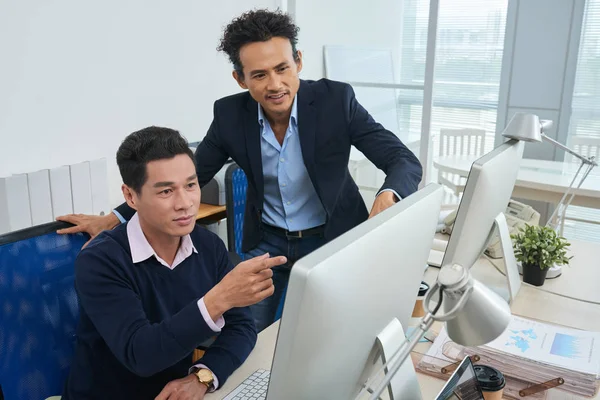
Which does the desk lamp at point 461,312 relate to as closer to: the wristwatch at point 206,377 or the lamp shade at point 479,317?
the lamp shade at point 479,317

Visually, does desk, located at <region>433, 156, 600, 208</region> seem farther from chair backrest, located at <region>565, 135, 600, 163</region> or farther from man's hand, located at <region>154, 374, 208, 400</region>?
man's hand, located at <region>154, 374, 208, 400</region>

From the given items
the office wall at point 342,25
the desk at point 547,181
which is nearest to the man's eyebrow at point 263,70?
the desk at point 547,181

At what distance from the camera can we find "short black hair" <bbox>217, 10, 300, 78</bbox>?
1531 millimetres

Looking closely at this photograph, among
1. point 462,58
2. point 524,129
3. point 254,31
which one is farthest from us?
point 462,58

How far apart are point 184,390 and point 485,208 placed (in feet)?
2.53

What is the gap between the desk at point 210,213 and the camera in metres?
2.60

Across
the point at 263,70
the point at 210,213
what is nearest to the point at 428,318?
the point at 263,70

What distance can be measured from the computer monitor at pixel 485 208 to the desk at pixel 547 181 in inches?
63.9

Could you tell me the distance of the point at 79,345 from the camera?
1245 millimetres

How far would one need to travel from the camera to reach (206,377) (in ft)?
3.67

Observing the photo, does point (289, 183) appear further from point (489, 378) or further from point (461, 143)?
point (461, 143)

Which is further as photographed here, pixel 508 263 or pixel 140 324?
pixel 508 263

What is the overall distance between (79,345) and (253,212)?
74cm

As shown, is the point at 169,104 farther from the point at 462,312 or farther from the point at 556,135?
the point at 556,135
